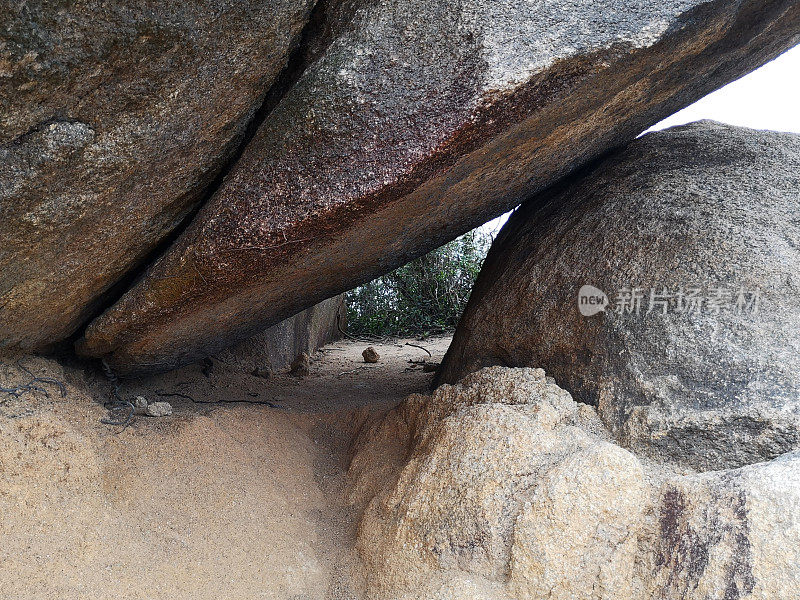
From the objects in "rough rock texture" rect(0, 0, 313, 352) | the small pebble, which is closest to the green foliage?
the small pebble

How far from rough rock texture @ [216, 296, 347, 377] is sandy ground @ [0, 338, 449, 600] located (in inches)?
43.0

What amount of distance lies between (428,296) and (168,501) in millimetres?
5126

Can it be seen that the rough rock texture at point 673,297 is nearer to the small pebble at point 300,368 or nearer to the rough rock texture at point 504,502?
the rough rock texture at point 504,502

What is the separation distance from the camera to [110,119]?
164 centimetres

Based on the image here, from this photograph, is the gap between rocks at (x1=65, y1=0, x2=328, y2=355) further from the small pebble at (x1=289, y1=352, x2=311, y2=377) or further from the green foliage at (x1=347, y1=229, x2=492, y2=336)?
the green foliage at (x1=347, y1=229, x2=492, y2=336)

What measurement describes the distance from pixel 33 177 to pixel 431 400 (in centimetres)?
145

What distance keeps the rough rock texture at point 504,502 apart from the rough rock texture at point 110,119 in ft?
3.75

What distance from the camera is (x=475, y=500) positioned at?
1.75 meters

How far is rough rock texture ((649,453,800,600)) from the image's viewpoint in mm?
1297

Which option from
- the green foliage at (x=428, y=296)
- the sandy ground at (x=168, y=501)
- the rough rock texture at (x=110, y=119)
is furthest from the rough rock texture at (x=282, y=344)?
the rough rock texture at (x=110, y=119)

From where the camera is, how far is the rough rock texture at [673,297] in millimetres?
1770

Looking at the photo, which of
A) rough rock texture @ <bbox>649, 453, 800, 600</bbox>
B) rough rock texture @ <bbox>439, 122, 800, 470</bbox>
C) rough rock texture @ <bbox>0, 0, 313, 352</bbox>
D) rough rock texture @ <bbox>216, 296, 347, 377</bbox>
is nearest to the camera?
rough rock texture @ <bbox>649, 453, 800, 600</bbox>

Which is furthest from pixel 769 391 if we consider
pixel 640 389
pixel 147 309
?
pixel 147 309

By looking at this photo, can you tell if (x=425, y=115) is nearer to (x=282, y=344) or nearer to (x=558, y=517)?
(x=558, y=517)
